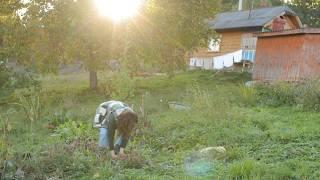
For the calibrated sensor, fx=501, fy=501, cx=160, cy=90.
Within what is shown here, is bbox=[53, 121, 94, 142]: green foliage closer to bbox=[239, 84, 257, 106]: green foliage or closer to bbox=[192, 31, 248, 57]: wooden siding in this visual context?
bbox=[239, 84, 257, 106]: green foliage

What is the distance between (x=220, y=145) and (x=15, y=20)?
49.7ft

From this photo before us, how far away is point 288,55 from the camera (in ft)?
72.2

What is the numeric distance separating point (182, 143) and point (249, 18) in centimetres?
2605

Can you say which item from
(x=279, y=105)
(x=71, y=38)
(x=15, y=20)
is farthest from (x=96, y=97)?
(x=279, y=105)

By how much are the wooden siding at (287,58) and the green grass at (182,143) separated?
4236 millimetres

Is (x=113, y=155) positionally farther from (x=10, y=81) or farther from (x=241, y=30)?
(x=241, y=30)

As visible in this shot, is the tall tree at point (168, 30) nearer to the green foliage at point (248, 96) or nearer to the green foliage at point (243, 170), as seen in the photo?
the green foliage at point (248, 96)

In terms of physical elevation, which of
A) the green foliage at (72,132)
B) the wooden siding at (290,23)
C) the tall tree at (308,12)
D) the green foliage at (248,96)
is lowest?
the green foliage at (72,132)

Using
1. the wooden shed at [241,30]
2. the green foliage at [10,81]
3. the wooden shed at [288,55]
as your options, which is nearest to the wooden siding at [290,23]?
the wooden shed at [241,30]

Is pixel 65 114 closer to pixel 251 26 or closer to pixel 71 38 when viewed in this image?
pixel 71 38

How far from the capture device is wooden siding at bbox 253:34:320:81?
2112 centimetres

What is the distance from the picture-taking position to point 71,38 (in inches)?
874

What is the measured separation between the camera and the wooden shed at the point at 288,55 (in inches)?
831

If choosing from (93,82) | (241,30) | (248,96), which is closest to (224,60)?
(241,30)
